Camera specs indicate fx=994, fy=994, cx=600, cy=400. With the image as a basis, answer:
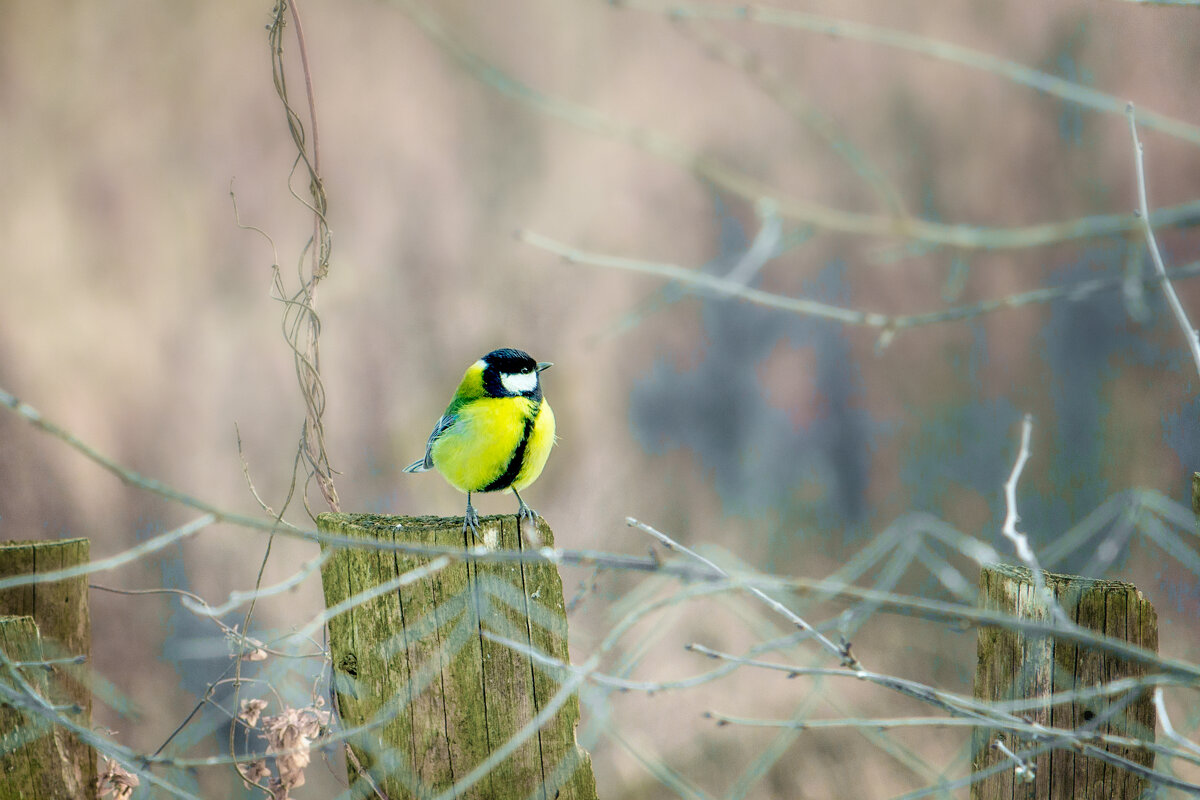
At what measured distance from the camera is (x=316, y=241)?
Answer: 8.85 feet

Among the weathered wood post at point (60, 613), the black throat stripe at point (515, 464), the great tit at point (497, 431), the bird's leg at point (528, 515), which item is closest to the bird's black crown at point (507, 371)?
the great tit at point (497, 431)

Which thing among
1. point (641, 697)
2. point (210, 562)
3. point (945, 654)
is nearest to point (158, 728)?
point (210, 562)

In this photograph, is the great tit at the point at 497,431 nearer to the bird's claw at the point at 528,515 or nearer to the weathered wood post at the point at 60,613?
the bird's claw at the point at 528,515

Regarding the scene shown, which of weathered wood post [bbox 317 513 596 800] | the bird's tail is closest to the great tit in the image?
the bird's tail

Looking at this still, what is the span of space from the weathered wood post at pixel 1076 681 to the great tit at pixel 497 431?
1221 millimetres

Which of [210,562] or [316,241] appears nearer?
[316,241]

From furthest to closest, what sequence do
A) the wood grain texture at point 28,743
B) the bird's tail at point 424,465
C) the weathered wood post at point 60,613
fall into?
the bird's tail at point 424,465
the weathered wood post at point 60,613
the wood grain texture at point 28,743

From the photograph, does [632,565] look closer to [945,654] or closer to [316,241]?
[316,241]

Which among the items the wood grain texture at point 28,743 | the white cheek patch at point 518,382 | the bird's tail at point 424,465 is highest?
the white cheek patch at point 518,382

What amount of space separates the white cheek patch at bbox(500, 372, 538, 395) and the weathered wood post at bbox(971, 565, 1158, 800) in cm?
142

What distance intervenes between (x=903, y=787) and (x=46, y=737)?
5064mm

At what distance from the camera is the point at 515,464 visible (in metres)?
2.69

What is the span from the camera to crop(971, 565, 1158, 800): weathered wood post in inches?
71.6

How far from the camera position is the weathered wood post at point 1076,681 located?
1818mm
